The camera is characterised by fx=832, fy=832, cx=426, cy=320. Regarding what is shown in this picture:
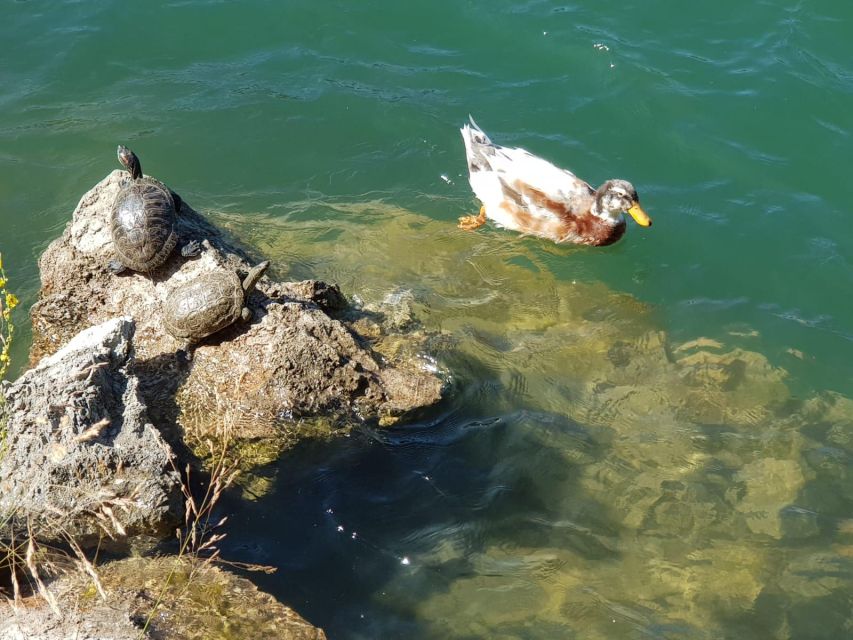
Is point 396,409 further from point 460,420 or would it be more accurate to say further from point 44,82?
point 44,82

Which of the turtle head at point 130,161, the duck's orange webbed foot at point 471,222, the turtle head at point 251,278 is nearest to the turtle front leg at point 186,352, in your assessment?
the turtle head at point 251,278

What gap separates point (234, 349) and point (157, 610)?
1709 mm

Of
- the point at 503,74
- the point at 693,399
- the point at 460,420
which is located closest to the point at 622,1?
the point at 503,74

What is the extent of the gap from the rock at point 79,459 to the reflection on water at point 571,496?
2.39ft

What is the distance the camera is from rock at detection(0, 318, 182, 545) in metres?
4.54

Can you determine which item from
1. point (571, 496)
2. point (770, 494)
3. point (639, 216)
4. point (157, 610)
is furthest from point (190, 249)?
point (770, 494)

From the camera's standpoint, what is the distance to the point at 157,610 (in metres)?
4.32

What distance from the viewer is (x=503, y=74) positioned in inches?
382

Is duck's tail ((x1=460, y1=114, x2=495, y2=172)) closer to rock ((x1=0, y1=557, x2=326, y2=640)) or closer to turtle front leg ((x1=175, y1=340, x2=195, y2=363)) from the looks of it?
turtle front leg ((x1=175, y1=340, x2=195, y2=363))

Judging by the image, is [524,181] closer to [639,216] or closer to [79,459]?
[639,216]

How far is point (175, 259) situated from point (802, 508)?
467cm

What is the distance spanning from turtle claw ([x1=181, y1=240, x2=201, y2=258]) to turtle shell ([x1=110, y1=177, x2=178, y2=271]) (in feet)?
0.26

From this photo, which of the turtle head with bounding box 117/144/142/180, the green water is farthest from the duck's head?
the turtle head with bounding box 117/144/142/180

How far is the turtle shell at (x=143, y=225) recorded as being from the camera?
18.3ft
